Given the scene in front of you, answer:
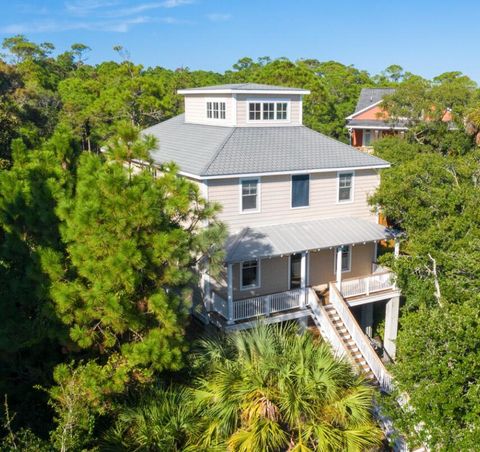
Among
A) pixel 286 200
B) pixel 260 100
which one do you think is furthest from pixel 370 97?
pixel 286 200

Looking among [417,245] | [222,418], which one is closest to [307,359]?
[222,418]

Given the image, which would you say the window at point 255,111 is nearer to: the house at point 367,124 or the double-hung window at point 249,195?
the double-hung window at point 249,195

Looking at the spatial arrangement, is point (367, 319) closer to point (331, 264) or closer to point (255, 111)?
point (331, 264)

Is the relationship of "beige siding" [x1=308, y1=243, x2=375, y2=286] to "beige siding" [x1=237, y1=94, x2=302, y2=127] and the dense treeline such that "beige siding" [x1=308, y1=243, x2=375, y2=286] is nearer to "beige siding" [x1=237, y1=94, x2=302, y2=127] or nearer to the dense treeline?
"beige siding" [x1=237, y1=94, x2=302, y2=127]

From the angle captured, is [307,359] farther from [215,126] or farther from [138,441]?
[215,126]

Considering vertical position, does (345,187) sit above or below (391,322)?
above

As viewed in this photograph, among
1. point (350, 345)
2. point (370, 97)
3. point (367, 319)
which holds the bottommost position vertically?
point (367, 319)
